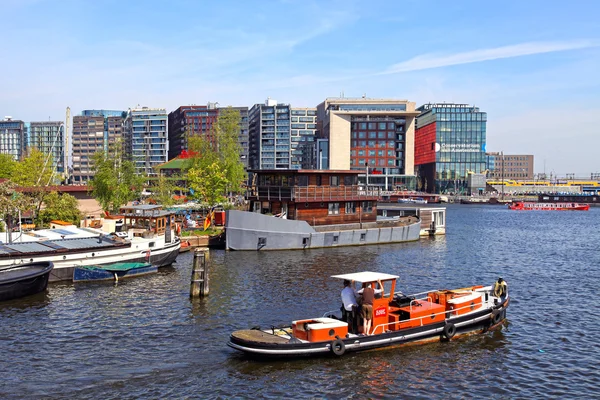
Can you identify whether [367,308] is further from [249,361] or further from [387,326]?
[249,361]

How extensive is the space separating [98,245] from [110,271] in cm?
308

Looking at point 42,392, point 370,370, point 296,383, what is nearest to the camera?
point 42,392

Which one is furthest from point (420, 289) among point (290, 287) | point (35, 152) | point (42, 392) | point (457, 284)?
point (35, 152)

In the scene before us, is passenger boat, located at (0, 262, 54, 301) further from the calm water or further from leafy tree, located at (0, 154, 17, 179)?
leafy tree, located at (0, 154, 17, 179)

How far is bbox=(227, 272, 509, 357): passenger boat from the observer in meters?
23.3

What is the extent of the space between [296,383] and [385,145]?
177792 mm

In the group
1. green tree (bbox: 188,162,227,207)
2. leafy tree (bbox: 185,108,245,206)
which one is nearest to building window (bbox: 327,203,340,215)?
green tree (bbox: 188,162,227,207)

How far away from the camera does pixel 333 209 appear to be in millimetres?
60781

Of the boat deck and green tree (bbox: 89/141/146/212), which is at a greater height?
green tree (bbox: 89/141/146/212)

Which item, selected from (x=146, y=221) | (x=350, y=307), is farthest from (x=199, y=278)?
(x=146, y=221)

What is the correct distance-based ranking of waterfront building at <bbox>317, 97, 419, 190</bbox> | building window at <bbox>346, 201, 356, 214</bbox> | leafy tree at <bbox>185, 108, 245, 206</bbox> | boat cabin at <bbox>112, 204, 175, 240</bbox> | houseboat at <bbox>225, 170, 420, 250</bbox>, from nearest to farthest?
boat cabin at <bbox>112, 204, 175, 240</bbox> < houseboat at <bbox>225, 170, 420, 250</bbox> < building window at <bbox>346, 201, 356, 214</bbox> < leafy tree at <bbox>185, 108, 245, 206</bbox> < waterfront building at <bbox>317, 97, 419, 190</bbox>

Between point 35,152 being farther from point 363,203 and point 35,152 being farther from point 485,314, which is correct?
point 485,314

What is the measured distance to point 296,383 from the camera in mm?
21797

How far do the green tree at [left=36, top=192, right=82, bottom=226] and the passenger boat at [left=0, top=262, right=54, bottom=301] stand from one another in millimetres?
24369
